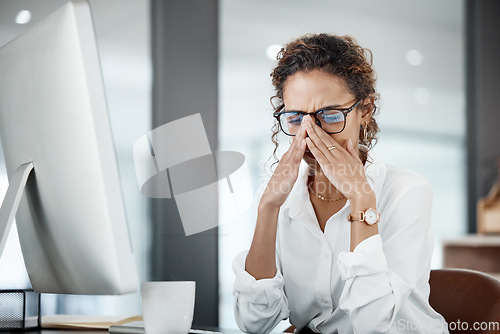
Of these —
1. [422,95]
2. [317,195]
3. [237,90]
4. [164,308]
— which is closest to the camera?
[164,308]

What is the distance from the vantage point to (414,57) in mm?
3322

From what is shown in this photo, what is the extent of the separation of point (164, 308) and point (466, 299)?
793 mm

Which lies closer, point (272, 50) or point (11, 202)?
point (11, 202)

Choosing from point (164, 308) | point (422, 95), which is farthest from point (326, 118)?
point (422, 95)

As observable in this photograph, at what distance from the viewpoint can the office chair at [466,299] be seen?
1.27 metres

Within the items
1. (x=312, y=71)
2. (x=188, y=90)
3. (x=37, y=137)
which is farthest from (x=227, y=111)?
(x=37, y=137)

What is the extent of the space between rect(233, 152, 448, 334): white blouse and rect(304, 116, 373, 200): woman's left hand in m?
0.10

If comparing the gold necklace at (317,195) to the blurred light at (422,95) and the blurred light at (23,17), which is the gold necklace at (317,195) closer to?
the blurred light at (23,17)

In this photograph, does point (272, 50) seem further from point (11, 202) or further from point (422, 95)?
point (11, 202)

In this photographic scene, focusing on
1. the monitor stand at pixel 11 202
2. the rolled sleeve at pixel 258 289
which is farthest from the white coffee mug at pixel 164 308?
the rolled sleeve at pixel 258 289

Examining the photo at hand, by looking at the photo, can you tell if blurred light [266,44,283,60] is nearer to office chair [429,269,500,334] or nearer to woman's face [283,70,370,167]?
woman's face [283,70,370,167]

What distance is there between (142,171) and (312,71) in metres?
1.20

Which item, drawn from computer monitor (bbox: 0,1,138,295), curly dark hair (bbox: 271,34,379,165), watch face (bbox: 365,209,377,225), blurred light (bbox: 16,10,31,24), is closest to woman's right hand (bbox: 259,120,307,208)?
curly dark hair (bbox: 271,34,379,165)

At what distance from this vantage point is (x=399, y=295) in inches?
47.4
